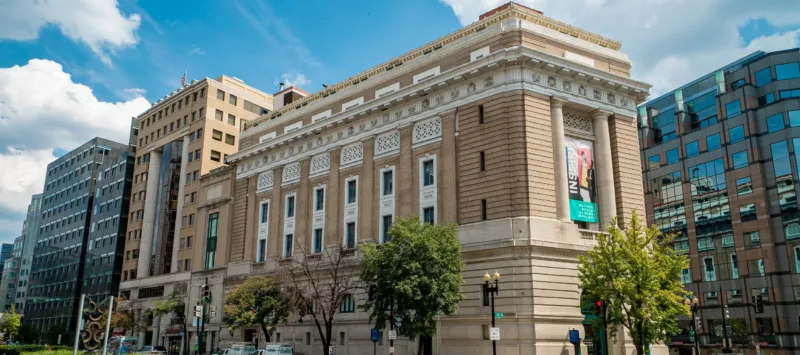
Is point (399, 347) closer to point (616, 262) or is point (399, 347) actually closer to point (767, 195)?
point (616, 262)

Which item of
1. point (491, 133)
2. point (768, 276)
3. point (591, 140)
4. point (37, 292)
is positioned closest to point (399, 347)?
point (491, 133)

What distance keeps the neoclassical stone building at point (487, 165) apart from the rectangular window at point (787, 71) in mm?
26265

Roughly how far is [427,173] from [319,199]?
41.5 feet

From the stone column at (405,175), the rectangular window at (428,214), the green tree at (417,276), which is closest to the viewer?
the green tree at (417,276)

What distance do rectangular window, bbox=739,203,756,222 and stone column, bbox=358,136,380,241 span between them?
39.5m

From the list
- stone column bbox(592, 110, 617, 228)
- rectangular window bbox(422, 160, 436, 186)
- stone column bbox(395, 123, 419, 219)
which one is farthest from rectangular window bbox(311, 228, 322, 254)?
stone column bbox(592, 110, 617, 228)

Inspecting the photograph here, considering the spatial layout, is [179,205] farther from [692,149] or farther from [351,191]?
[692,149]

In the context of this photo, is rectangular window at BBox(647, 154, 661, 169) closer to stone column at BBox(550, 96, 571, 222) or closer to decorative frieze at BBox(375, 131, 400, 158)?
stone column at BBox(550, 96, 571, 222)

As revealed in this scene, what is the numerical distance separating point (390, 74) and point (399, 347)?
2103cm

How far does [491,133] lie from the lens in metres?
41.9

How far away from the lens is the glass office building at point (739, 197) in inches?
2413

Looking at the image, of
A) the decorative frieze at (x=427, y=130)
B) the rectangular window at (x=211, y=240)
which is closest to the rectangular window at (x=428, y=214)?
the decorative frieze at (x=427, y=130)

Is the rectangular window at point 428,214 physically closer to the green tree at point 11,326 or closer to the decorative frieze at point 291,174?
the decorative frieze at point 291,174

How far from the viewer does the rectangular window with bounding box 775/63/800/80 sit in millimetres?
63594
